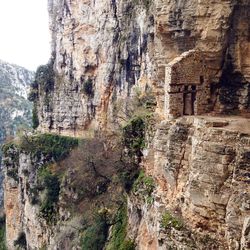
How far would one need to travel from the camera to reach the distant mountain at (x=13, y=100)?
87.5m

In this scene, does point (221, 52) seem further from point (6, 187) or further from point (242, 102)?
point (6, 187)

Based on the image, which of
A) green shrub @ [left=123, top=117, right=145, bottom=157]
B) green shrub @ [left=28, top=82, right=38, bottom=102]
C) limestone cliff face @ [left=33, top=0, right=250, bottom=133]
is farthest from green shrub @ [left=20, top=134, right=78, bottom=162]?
green shrub @ [left=123, top=117, right=145, bottom=157]

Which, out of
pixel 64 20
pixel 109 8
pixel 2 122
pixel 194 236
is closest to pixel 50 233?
pixel 109 8

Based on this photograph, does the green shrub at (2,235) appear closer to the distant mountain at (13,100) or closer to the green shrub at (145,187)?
the green shrub at (145,187)

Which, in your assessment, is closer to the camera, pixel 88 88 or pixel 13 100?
pixel 88 88

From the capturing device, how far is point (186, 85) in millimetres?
17156

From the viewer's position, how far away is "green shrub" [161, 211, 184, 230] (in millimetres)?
14915

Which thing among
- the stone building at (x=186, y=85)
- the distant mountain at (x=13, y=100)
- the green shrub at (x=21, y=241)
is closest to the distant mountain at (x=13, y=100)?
the distant mountain at (x=13, y=100)

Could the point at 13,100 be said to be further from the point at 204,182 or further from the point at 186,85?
the point at 204,182

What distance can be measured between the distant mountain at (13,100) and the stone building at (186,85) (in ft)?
205

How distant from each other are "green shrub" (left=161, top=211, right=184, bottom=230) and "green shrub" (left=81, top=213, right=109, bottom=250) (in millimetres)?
10438

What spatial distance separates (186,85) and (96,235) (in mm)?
10896

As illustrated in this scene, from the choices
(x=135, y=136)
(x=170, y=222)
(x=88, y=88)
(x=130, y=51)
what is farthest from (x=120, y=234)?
(x=88, y=88)

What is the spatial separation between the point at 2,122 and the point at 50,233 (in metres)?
55.3
